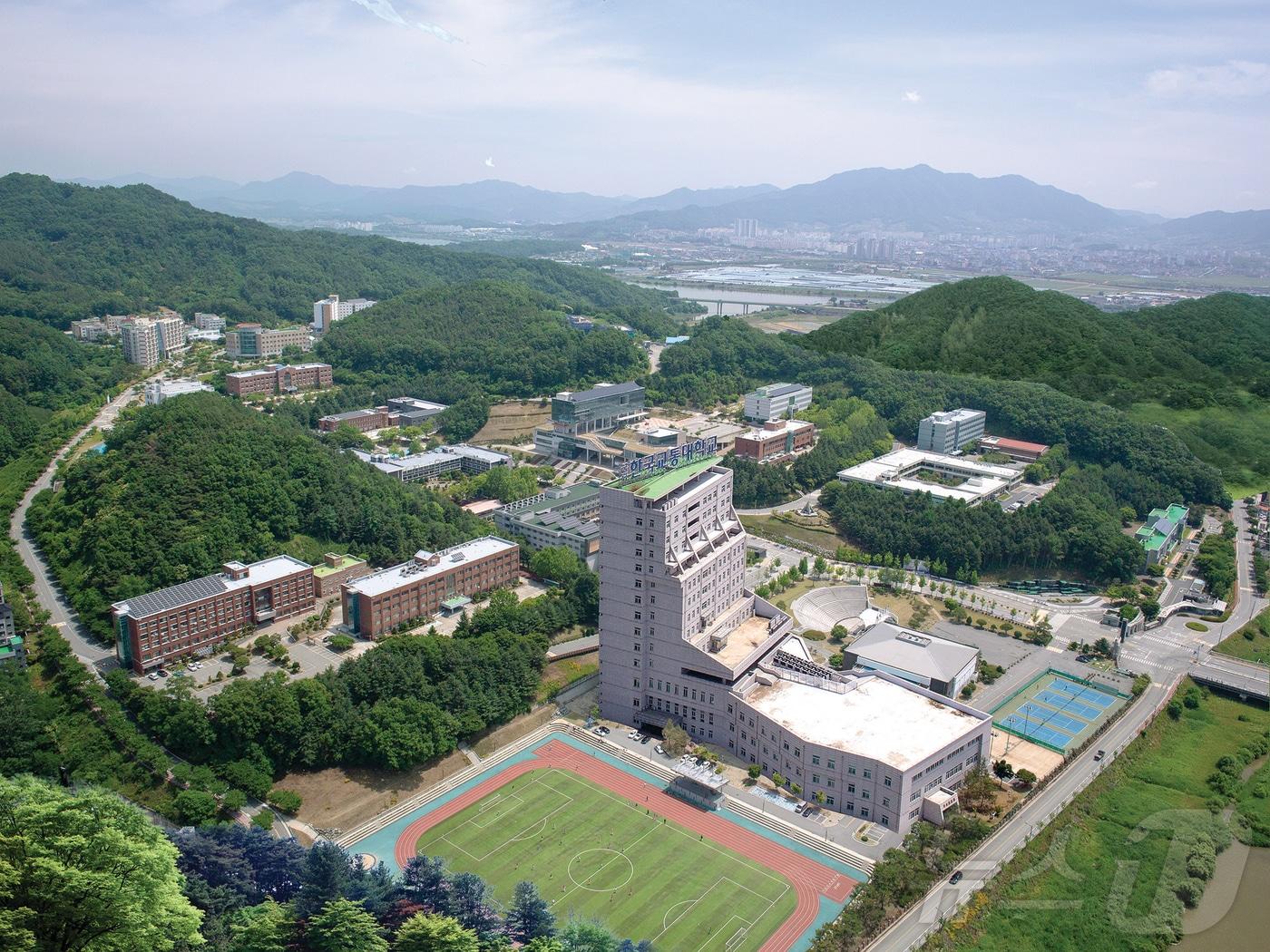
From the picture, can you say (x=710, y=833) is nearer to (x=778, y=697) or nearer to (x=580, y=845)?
(x=580, y=845)

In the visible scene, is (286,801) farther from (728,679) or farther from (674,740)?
(728,679)

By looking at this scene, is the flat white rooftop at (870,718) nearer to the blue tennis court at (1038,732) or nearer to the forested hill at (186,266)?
the blue tennis court at (1038,732)

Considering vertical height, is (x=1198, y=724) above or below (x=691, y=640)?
below

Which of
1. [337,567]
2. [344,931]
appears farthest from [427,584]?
[344,931]

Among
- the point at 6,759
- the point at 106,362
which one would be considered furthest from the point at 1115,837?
the point at 106,362

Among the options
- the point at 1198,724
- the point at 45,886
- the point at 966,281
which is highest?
the point at 966,281

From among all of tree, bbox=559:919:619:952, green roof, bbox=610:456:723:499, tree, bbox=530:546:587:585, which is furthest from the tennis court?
tree, bbox=530:546:587:585
